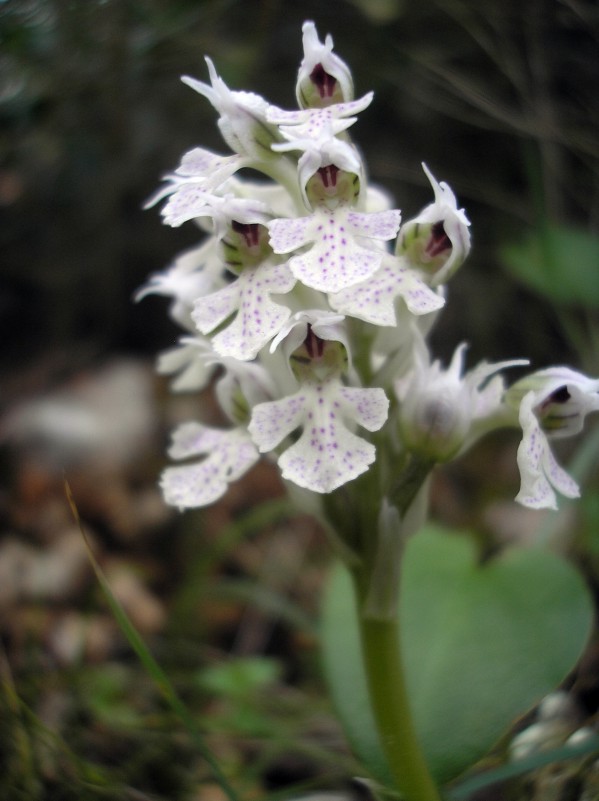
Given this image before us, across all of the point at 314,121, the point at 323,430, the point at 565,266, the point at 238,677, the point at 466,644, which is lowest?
the point at 238,677

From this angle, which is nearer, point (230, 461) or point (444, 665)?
point (230, 461)

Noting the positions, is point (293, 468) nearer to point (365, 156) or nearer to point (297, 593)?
point (297, 593)

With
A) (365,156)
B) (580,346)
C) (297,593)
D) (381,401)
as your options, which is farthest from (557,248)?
(381,401)

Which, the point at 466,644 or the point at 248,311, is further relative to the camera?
the point at 466,644

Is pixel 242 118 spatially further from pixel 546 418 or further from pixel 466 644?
pixel 466 644

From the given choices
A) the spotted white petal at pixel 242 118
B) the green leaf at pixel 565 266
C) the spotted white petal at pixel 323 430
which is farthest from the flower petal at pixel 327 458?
the green leaf at pixel 565 266

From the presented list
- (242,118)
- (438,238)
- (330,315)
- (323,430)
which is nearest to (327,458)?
(323,430)
